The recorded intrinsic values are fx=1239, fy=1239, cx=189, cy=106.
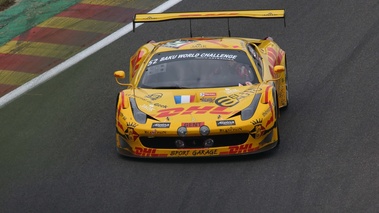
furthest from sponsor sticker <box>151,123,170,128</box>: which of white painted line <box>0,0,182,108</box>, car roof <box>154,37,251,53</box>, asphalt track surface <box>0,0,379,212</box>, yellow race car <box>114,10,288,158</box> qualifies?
white painted line <box>0,0,182,108</box>

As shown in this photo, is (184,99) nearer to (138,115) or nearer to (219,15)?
(138,115)

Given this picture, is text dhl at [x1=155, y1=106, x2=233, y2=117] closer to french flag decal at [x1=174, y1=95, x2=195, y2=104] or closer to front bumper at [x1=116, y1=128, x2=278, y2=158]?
french flag decal at [x1=174, y1=95, x2=195, y2=104]

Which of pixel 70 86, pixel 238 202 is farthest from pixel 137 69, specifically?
pixel 238 202

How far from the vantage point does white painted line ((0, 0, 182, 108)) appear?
16755 mm

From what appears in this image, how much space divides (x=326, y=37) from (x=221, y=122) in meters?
5.87

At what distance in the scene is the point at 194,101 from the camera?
13.8 m

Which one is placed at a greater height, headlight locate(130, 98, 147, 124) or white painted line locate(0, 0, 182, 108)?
headlight locate(130, 98, 147, 124)

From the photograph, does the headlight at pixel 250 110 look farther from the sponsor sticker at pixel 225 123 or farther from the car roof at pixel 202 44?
the car roof at pixel 202 44

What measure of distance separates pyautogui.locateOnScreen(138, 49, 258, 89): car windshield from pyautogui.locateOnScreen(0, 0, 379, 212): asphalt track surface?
0.81 meters

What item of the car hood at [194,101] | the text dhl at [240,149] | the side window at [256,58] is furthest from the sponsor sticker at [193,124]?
the side window at [256,58]

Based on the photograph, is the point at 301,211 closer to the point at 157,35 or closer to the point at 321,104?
the point at 321,104

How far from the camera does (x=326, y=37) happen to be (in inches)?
734

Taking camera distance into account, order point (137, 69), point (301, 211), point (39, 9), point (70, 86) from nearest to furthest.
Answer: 1. point (301, 211)
2. point (137, 69)
3. point (70, 86)
4. point (39, 9)

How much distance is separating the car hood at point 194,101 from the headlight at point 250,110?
5 cm
